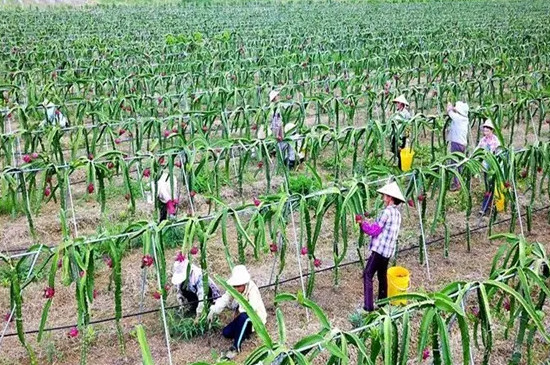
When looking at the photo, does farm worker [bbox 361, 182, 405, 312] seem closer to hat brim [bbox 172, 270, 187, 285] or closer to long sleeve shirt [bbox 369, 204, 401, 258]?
long sleeve shirt [bbox 369, 204, 401, 258]

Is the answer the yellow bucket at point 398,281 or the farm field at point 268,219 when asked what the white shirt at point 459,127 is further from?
the yellow bucket at point 398,281

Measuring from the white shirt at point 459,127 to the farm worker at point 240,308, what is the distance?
4.18 metres

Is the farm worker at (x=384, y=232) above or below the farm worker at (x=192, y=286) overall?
above

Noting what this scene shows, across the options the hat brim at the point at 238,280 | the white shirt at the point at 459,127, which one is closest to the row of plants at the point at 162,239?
the hat brim at the point at 238,280

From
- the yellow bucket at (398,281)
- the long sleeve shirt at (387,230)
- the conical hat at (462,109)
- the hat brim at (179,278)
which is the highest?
the conical hat at (462,109)

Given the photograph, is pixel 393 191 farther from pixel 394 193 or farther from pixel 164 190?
pixel 164 190

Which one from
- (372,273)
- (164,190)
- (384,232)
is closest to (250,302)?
(372,273)

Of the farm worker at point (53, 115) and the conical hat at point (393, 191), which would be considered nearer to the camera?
the conical hat at point (393, 191)

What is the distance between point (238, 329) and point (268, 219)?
0.98m

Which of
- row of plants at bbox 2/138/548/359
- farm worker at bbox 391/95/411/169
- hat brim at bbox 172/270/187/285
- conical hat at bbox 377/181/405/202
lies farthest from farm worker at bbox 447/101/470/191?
hat brim at bbox 172/270/187/285

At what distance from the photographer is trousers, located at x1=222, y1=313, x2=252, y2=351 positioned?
5.10 meters

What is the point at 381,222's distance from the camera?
17.1 ft

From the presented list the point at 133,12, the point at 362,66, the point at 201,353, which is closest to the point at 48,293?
the point at 201,353

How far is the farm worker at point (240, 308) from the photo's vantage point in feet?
16.1
